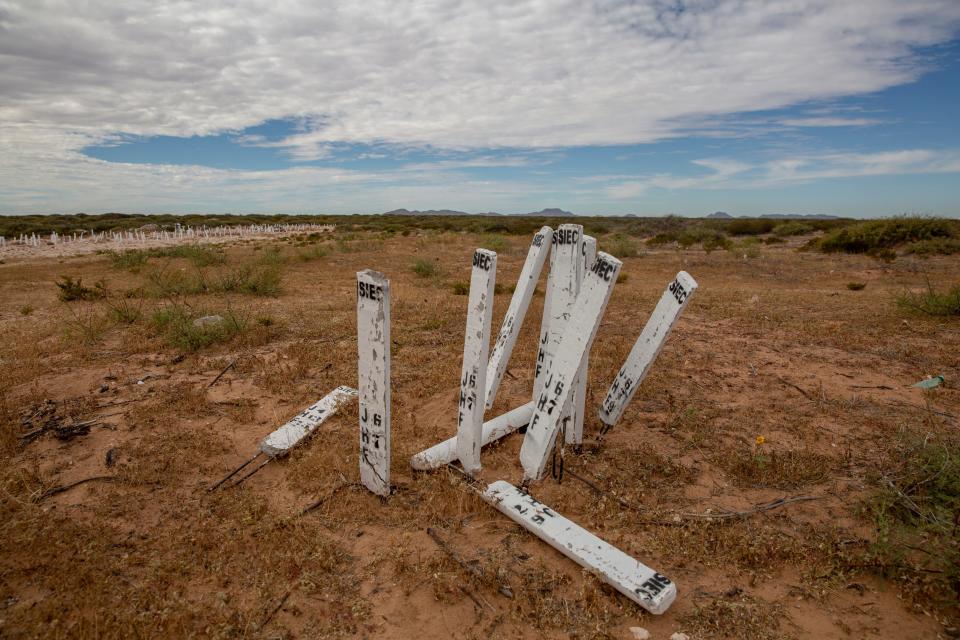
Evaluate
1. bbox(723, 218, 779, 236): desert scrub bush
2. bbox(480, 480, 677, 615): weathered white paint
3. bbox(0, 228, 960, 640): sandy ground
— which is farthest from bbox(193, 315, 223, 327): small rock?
bbox(723, 218, 779, 236): desert scrub bush

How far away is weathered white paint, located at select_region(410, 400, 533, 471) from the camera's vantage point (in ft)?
12.6

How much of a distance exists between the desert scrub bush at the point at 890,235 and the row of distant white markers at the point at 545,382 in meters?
20.0

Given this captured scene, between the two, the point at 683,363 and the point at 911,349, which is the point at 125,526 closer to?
the point at 683,363

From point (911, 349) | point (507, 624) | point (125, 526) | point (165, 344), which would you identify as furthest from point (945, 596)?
point (165, 344)

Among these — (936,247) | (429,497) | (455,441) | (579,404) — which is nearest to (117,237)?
(455,441)

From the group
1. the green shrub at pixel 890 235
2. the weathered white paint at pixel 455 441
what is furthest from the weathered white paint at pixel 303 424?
the green shrub at pixel 890 235

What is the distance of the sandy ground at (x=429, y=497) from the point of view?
8.41ft

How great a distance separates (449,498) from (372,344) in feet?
3.98

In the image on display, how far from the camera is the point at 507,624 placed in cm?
251

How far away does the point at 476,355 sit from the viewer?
352 centimetres

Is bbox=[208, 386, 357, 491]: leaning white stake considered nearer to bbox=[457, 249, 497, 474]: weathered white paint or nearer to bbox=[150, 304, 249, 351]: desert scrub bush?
bbox=[457, 249, 497, 474]: weathered white paint

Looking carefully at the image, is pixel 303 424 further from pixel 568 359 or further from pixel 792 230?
pixel 792 230

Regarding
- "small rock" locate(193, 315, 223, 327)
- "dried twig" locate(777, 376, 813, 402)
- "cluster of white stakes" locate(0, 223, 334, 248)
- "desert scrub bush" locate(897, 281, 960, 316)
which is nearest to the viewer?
"dried twig" locate(777, 376, 813, 402)

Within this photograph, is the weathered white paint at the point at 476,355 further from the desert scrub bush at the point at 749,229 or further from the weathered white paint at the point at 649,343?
the desert scrub bush at the point at 749,229
